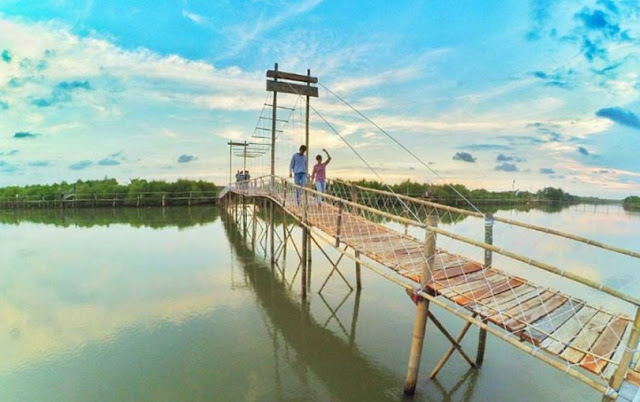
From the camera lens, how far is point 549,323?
3135 mm

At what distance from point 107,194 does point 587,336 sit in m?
31.5

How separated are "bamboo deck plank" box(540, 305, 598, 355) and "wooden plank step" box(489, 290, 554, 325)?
0.31m

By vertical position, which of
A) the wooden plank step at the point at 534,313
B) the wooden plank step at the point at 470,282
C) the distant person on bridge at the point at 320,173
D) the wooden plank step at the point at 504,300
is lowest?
the wooden plank step at the point at 534,313

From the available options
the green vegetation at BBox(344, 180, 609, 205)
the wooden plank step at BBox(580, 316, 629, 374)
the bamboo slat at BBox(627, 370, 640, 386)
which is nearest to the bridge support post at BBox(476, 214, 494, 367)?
the wooden plank step at BBox(580, 316, 629, 374)

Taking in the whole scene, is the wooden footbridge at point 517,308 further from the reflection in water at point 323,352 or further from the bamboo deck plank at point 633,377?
the reflection in water at point 323,352

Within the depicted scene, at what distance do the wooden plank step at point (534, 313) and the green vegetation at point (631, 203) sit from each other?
38.9m

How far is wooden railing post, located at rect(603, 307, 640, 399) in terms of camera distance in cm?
222

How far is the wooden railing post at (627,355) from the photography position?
87.4 inches

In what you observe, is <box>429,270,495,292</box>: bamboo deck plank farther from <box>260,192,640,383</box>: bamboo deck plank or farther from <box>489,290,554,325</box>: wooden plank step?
<box>489,290,554,325</box>: wooden plank step

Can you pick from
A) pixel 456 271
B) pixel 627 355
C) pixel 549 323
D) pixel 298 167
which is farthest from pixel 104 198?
pixel 627 355

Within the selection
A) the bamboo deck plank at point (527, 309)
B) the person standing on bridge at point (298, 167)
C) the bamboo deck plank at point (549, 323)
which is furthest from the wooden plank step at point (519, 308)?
the person standing on bridge at point (298, 167)

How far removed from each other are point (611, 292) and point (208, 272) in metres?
8.30

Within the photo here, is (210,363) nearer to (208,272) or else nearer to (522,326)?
(522,326)

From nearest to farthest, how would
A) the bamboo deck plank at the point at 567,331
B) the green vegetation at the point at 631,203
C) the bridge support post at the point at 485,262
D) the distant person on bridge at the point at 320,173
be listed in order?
the bamboo deck plank at the point at 567,331 < the bridge support post at the point at 485,262 < the distant person on bridge at the point at 320,173 < the green vegetation at the point at 631,203
